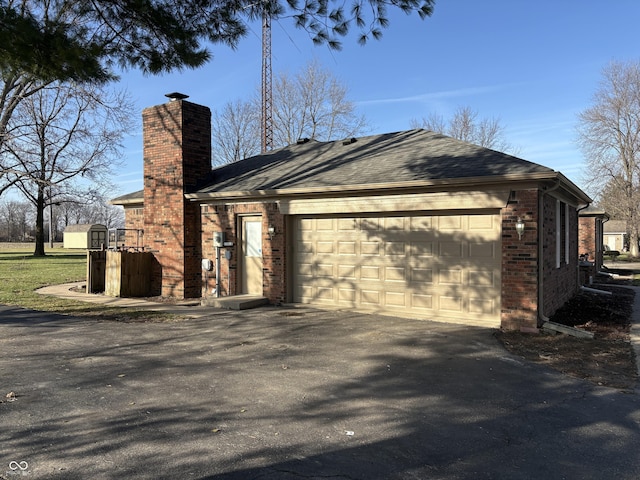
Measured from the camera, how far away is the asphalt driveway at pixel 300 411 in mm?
3617

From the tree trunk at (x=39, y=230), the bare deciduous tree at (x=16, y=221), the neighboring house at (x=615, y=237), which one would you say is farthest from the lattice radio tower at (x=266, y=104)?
the bare deciduous tree at (x=16, y=221)

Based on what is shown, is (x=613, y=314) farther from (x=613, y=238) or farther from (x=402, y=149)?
(x=613, y=238)

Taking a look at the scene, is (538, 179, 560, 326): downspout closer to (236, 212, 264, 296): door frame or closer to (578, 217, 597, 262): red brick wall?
(236, 212, 264, 296): door frame

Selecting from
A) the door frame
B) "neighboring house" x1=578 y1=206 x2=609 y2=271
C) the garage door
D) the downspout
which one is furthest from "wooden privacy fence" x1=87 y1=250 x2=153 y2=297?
"neighboring house" x1=578 y1=206 x2=609 y2=271

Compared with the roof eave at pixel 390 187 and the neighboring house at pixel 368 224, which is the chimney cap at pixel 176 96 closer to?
the neighboring house at pixel 368 224

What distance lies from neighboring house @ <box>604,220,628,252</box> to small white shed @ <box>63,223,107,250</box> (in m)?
58.4

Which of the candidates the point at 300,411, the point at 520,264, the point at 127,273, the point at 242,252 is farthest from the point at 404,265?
the point at 127,273

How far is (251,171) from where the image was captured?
13.6 m

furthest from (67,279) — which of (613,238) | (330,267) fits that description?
(613,238)

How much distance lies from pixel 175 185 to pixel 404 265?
6.75 m

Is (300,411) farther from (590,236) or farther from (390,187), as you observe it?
(590,236)

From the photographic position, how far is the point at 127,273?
1309 cm

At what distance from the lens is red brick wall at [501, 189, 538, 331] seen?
327 inches

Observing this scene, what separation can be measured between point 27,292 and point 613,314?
15.8 m
